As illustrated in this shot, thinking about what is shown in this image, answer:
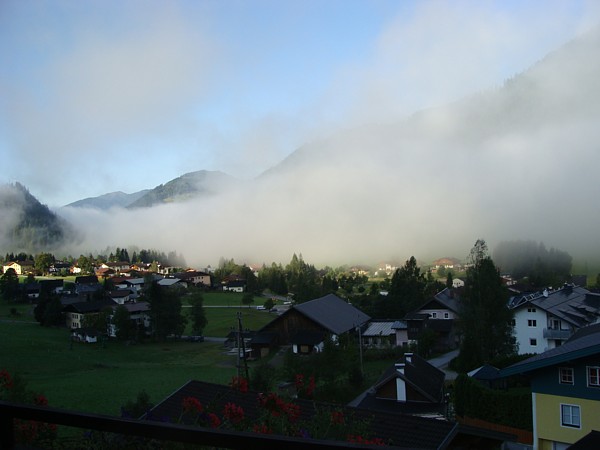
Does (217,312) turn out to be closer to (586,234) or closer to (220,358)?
(220,358)

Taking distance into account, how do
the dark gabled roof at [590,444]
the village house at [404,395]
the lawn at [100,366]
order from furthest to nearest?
the lawn at [100,366]
the village house at [404,395]
the dark gabled roof at [590,444]

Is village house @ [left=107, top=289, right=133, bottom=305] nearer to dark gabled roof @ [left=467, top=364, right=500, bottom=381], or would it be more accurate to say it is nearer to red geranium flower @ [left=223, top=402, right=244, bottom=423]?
dark gabled roof @ [left=467, top=364, right=500, bottom=381]

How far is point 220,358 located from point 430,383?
55.3 ft

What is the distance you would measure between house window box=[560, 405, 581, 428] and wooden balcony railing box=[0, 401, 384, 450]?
12.4 meters

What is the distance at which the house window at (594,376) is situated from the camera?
11289mm

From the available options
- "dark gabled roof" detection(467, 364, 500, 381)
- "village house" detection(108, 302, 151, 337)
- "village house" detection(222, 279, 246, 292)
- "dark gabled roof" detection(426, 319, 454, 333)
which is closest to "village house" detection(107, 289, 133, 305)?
"village house" detection(108, 302, 151, 337)

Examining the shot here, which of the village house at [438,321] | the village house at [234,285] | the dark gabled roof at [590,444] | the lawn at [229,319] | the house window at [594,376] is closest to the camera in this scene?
the dark gabled roof at [590,444]

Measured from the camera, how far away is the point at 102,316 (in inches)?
1591

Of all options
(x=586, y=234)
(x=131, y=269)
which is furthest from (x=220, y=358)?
(x=586, y=234)

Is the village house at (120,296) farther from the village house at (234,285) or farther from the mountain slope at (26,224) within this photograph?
the mountain slope at (26,224)

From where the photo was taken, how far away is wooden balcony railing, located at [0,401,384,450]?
1438 mm

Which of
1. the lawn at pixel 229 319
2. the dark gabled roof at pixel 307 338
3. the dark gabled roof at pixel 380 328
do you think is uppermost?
the dark gabled roof at pixel 307 338

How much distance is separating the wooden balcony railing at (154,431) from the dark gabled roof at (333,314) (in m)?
34.5

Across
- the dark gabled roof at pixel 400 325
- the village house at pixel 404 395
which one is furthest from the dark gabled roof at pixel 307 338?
the village house at pixel 404 395
